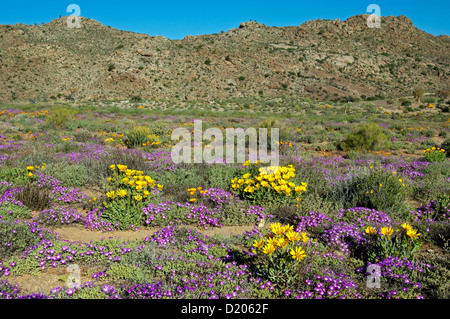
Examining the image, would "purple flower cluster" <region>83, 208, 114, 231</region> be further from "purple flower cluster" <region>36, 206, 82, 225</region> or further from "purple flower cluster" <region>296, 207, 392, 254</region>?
"purple flower cluster" <region>296, 207, 392, 254</region>

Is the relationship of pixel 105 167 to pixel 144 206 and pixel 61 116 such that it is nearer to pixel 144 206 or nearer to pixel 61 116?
pixel 144 206

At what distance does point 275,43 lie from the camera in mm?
63750

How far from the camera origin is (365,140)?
12.4 m

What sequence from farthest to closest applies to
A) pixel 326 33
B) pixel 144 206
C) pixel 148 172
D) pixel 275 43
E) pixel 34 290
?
1. pixel 326 33
2. pixel 275 43
3. pixel 148 172
4. pixel 144 206
5. pixel 34 290

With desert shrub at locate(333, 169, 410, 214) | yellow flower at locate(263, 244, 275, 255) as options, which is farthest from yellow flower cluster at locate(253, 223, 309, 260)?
desert shrub at locate(333, 169, 410, 214)

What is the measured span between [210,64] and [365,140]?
4467 centimetres

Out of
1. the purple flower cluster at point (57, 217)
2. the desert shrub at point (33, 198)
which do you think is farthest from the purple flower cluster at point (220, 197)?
the desert shrub at point (33, 198)

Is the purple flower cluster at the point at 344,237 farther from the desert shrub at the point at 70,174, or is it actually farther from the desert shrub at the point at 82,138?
the desert shrub at the point at 82,138

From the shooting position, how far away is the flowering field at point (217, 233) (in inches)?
124

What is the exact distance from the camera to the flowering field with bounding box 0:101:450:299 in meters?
3.14

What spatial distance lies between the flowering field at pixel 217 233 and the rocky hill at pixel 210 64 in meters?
40.7

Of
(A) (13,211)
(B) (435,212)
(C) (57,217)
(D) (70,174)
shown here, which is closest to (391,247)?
(B) (435,212)

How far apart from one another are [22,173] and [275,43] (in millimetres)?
64919
